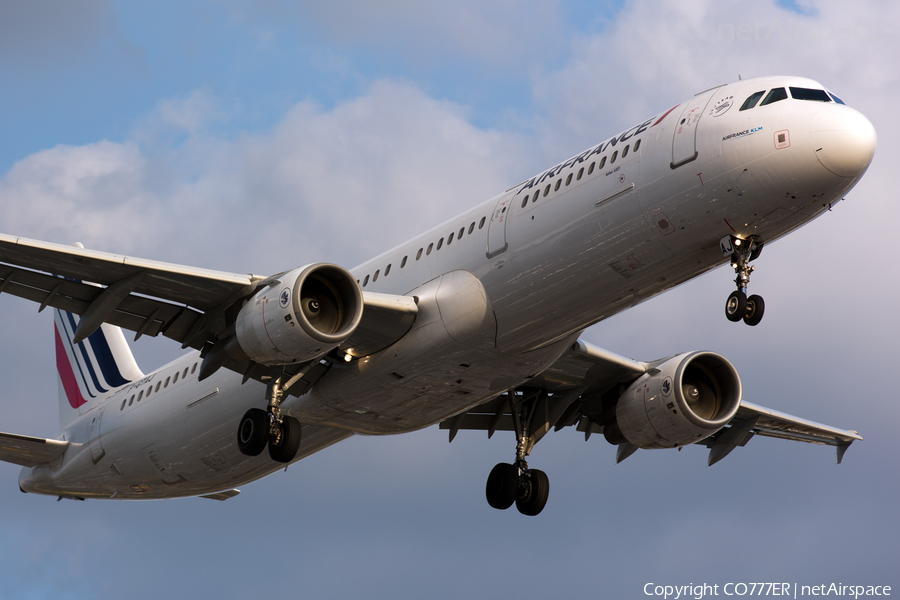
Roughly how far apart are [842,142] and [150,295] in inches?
569

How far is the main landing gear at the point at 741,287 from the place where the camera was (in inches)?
798

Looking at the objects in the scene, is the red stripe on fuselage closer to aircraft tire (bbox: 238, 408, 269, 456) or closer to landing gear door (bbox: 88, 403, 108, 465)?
landing gear door (bbox: 88, 403, 108, 465)

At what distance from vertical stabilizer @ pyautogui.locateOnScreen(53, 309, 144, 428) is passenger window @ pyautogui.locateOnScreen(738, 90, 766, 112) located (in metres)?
20.9

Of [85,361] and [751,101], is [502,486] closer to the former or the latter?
[751,101]

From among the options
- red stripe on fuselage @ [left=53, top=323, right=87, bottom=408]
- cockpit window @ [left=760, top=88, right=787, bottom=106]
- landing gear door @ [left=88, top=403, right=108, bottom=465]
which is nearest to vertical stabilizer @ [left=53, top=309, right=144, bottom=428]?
red stripe on fuselage @ [left=53, top=323, right=87, bottom=408]

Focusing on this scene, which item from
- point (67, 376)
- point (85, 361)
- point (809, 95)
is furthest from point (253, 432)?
point (67, 376)

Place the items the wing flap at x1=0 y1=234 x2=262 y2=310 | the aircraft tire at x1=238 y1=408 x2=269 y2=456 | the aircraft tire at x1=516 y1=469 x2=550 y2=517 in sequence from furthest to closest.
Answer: the aircraft tire at x1=516 y1=469 x2=550 y2=517
the aircraft tire at x1=238 y1=408 x2=269 y2=456
the wing flap at x1=0 y1=234 x2=262 y2=310

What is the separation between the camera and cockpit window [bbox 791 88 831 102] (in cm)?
1989

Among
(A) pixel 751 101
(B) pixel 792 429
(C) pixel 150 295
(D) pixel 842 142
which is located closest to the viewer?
(D) pixel 842 142

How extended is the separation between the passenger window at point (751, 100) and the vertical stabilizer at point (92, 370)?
68.7ft

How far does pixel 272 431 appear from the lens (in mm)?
24125

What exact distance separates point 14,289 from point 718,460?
20178 millimetres

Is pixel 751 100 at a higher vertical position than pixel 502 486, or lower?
higher

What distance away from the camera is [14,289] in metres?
23.6
